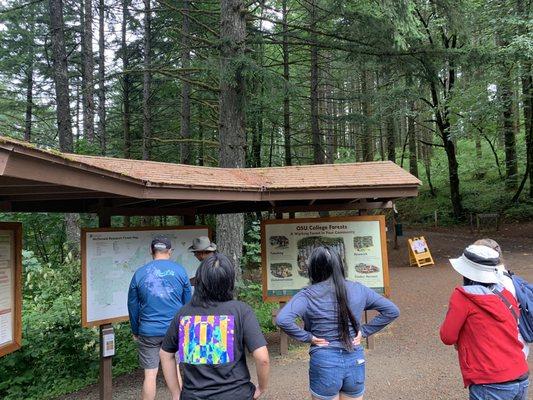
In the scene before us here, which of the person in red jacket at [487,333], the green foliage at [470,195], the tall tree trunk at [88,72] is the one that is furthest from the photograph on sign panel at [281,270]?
the green foliage at [470,195]

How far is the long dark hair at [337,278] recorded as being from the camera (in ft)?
9.84

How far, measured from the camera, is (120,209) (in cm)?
560

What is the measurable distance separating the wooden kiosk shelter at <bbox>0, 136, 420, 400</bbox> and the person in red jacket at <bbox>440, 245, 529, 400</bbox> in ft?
9.73

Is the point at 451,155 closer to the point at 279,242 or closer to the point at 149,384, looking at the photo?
the point at 279,242

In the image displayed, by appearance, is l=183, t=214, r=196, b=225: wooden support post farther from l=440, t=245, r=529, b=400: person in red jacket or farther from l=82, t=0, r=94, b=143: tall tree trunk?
l=82, t=0, r=94, b=143: tall tree trunk

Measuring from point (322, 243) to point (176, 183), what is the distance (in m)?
2.78

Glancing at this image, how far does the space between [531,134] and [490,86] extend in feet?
14.6

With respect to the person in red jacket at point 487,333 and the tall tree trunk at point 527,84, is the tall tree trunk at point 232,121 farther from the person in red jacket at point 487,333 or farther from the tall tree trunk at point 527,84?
the tall tree trunk at point 527,84

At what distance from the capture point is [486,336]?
281cm

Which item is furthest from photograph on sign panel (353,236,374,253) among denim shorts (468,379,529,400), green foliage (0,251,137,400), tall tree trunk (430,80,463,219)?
tall tree trunk (430,80,463,219)

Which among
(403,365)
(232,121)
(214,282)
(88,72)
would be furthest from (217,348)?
(88,72)

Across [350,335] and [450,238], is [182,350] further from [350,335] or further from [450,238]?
[450,238]

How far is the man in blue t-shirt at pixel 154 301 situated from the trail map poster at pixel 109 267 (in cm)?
88

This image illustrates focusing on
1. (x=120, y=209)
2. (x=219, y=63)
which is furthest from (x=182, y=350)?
(x=219, y=63)
